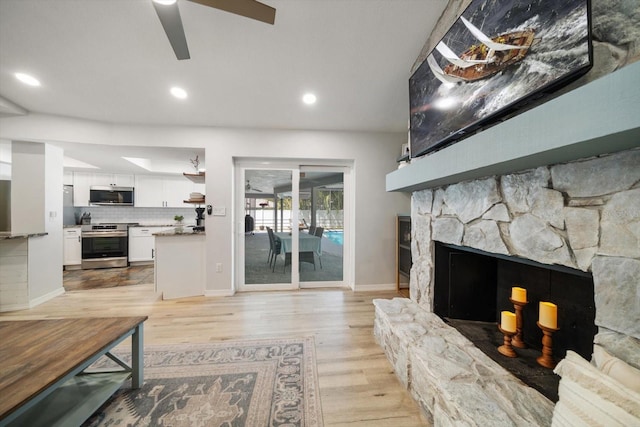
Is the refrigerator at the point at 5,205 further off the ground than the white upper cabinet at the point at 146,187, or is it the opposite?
the white upper cabinet at the point at 146,187

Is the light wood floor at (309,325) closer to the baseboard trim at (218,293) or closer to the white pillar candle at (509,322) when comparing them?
the baseboard trim at (218,293)

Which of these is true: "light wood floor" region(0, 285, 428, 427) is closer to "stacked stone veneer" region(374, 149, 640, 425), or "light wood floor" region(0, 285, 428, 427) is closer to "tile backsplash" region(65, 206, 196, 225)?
"stacked stone veneer" region(374, 149, 640, 425)

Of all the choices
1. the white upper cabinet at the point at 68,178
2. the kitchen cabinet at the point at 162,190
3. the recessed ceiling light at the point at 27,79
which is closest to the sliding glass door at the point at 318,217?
the recessed ceiling light at the point at 27,79

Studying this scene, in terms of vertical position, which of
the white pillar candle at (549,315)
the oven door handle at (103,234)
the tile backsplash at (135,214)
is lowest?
the white pillar candle at (549,315)

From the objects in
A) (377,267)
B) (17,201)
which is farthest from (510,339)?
(17,201)

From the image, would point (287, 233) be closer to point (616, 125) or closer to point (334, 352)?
point (334, 352)

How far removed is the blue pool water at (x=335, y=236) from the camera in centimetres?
388

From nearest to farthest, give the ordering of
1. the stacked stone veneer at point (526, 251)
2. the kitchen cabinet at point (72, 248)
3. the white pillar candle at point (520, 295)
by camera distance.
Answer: the stacked stone veneer at point (526, 251), the white pillar candle at point (520, 295), the kitchen cabinet at point (72, 248)

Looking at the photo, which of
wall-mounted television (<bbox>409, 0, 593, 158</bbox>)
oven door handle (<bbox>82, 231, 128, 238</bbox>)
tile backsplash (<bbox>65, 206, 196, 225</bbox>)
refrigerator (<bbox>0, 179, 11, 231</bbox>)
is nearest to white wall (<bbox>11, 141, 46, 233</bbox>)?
refrigerator (<bbox>0, 179, 11, 231</bbox>)

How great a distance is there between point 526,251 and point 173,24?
236 centimetres

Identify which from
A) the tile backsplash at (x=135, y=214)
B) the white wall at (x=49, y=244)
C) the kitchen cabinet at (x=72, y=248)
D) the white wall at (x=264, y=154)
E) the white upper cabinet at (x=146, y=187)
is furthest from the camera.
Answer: the tile backsplash at (x=135, y=214)

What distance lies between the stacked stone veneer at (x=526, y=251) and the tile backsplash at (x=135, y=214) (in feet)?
18.5

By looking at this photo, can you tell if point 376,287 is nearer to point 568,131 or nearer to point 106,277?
point 568,131

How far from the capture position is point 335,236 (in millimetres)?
3951
